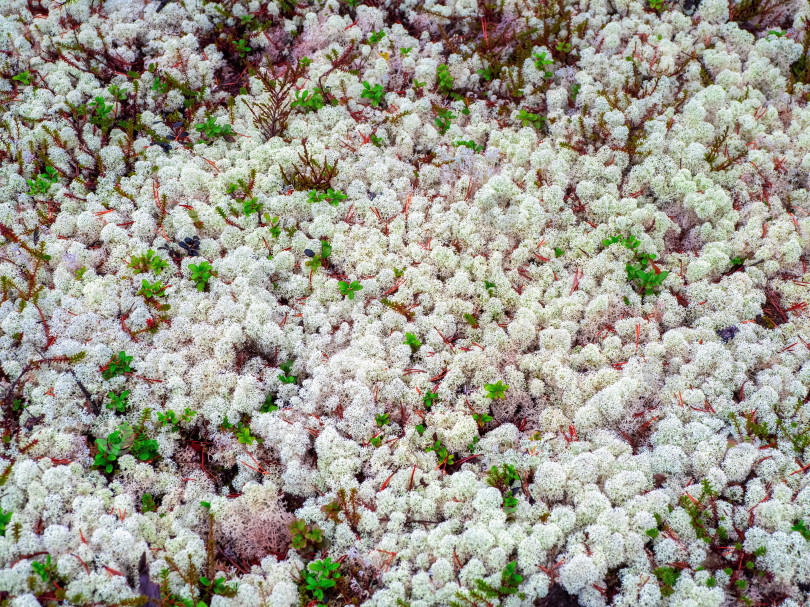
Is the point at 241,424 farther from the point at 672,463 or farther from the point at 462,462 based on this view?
the point at 672,463

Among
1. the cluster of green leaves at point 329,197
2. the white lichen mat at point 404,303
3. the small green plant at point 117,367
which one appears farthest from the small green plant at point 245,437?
the cluster of green leaves at point 329,197

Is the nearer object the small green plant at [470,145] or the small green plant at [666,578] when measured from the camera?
the small green plant at [666,578]

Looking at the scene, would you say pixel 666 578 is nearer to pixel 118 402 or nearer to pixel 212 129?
pixel 118 402

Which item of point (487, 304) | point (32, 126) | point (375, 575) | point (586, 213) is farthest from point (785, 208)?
point (32, 126)

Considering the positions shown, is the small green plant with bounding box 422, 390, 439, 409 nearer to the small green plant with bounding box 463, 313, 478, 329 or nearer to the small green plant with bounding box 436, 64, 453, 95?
the small green plant with bounding box 463, 313, 478, 329

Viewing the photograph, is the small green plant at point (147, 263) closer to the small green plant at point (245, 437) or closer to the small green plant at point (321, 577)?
the small green plant at point (245, 437)

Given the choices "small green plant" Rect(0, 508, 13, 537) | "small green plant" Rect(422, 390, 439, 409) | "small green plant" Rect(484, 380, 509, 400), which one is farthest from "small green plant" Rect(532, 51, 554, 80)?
"small green plant" Rect(0, 508, 13, 537)
